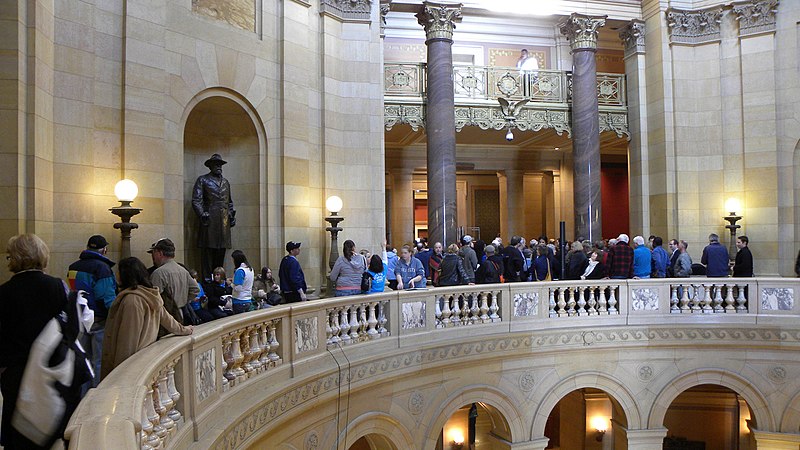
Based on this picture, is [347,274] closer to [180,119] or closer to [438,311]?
[438,311]

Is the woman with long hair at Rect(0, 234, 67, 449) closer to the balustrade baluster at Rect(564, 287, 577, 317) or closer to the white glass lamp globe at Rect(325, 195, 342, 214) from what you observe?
the white glass lamp globe at Rect(325, 195, 342, 214)

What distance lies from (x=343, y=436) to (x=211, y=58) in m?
6.53

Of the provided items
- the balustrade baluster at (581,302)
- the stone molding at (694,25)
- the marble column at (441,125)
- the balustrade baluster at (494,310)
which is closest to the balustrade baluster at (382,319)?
the balustrade baluster at (494,310)

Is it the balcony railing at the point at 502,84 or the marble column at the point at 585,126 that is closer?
the balcony railing at the point at 502,84

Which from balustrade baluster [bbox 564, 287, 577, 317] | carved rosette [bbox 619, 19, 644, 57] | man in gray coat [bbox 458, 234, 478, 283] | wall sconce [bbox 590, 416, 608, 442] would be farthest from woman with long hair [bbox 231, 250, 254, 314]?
carved rosette [bbox 619, 19, 644, 57]

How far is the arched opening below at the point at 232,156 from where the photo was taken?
1207 centimetres

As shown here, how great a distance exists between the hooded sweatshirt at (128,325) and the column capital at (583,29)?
15120 millimetres

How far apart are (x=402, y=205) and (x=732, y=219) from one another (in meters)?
10.1

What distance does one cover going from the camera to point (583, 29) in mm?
17234

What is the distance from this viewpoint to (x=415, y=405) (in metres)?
10.5

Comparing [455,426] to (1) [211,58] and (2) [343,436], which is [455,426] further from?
(1) [211,58]

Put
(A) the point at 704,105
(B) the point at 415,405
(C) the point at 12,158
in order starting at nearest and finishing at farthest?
(C) the point at 12,158 < (B) the point at 415,405 < (A) the point at 704,105

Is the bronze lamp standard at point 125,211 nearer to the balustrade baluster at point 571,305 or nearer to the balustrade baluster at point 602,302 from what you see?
the balustrade baluster at point 571,305

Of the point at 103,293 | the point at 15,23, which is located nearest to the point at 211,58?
the point at 15,23
